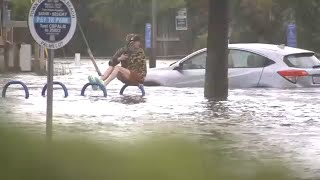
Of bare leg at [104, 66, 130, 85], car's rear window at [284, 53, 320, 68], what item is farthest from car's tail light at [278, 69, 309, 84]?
bare leg at [104, 66, 130, 85]

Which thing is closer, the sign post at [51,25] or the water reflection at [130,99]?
the sign post at [51,25]

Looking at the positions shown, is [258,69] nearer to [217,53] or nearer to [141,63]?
[217,53]

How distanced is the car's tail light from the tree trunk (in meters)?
2.11

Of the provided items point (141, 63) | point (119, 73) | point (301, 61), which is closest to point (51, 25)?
point (141, 63)

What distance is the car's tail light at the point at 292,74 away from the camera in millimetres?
17938

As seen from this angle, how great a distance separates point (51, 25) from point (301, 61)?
10.5 meters

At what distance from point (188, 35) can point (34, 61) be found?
32949 mm

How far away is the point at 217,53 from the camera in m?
16.5

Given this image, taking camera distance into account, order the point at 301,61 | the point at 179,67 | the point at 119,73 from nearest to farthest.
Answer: the point at 301,61
the point at 119,73
the point at 179,67

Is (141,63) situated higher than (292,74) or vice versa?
(141,63)

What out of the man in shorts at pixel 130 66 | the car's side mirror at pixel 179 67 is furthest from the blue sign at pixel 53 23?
the car's side mirror at pixel 179 67

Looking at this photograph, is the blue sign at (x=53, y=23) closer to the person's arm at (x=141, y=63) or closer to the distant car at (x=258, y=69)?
the person's arm at (x=141, y=63)

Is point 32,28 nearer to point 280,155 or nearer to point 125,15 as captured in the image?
point 280,155

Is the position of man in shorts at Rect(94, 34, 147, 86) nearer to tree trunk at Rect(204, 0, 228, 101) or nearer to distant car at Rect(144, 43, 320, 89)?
distant car at Rect(144, 43, 320, 89)
